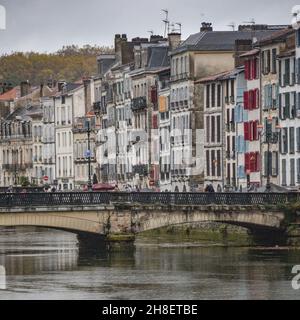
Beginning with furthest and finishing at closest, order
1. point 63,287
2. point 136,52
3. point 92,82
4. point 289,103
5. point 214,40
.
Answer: point 92,82 < point 136,52 < point 214,40 < point 289,103 < point 63,287

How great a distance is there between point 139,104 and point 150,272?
7510 cm

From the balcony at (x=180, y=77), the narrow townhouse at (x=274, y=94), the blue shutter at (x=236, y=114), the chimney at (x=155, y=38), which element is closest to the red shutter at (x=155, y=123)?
the balcony at (x=180, y=77)

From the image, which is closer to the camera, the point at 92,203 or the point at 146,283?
the point at 146,283

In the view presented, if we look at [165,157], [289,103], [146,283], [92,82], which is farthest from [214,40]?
[146,283]

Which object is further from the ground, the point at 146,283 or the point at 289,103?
the point at 289,103

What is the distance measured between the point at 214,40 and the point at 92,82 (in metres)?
42.1

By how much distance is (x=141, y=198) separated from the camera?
113 metres

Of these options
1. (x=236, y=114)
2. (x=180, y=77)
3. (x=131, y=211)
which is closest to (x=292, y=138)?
(x=236, y=114)

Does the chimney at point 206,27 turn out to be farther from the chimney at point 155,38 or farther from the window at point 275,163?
the window at point 275,163

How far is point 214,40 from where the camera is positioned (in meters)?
153

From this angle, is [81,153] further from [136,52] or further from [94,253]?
[94,253]

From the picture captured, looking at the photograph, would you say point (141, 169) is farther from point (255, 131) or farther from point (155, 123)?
point (255, 131)

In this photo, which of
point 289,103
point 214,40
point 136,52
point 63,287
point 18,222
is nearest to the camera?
point 63,287

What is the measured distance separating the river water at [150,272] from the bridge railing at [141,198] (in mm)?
2486
